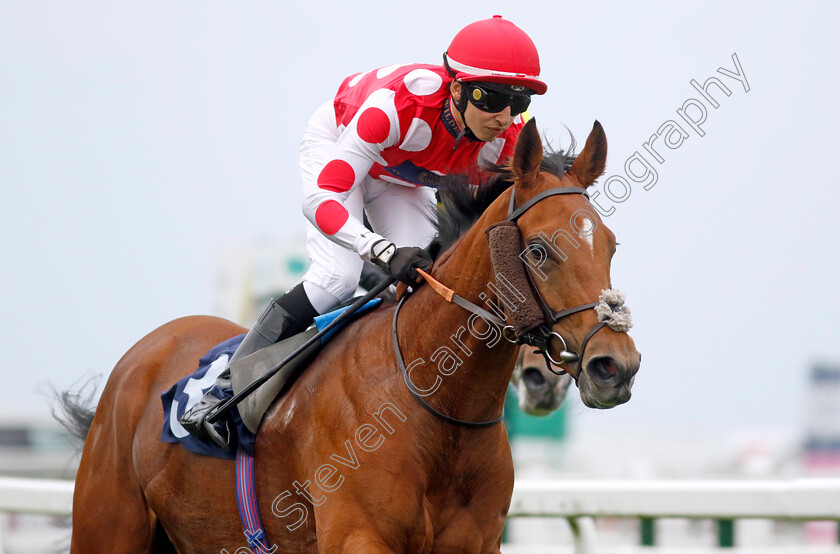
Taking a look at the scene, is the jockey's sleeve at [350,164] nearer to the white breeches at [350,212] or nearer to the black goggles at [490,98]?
the white breeches at [350,212]

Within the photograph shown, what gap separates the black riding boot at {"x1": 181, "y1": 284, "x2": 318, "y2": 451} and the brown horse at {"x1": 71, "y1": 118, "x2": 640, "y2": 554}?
20cm

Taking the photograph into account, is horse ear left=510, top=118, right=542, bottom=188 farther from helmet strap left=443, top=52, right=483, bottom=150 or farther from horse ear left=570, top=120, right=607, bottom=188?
helmet strap left=443, top=52, right=483, bottom=150

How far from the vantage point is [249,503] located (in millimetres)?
3711

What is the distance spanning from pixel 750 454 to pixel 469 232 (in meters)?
41.9

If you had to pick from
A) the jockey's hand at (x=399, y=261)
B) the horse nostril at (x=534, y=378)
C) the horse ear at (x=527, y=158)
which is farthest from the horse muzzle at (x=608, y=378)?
the horse nostril at (x=534, y=378)

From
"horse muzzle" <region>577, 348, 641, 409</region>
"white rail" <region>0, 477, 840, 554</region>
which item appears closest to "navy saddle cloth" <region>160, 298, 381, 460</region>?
"horse muzzle" <region>577, 348, 641, 409</region>

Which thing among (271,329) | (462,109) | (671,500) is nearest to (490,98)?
(462,109)

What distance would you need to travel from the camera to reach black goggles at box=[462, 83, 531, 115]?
11.5 feet

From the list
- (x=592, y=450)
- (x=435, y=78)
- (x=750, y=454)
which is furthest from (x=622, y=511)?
(x=750, y=454)

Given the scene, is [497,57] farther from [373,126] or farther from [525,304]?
[525,304]

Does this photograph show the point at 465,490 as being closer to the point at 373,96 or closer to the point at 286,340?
the point at 286,340

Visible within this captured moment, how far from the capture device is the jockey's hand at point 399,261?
3449mm

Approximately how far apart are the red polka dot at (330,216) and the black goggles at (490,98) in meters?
0.60

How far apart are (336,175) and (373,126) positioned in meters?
0.22
